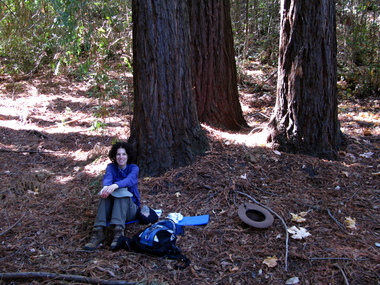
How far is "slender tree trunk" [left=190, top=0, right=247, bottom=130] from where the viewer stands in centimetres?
592

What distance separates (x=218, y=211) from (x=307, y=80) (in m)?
2.22

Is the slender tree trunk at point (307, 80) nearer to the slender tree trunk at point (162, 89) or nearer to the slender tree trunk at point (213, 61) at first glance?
the slender tree trunk at point (162, 89)

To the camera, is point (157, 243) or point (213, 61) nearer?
point (157, 243)

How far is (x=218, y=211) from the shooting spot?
399 centimetres

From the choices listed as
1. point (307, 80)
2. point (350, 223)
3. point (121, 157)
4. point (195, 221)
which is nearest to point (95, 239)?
point (121, 157)

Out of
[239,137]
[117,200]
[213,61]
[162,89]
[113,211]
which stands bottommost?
[113,211]

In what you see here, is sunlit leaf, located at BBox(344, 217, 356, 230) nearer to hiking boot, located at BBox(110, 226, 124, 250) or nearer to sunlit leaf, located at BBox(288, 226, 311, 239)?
sunlit leaf, located at BBox(288, 226, 311, 239)

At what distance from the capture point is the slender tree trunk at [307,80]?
4.54m

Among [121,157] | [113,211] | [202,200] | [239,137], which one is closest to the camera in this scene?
[113,211]

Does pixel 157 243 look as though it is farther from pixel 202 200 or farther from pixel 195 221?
pixel 202 200

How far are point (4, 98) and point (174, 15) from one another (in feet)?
26.9

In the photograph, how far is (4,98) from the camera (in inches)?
412

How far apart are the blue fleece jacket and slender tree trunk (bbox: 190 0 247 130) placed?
8.19 ft

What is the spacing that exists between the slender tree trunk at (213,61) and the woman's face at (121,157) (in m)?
Answer: 2.46
